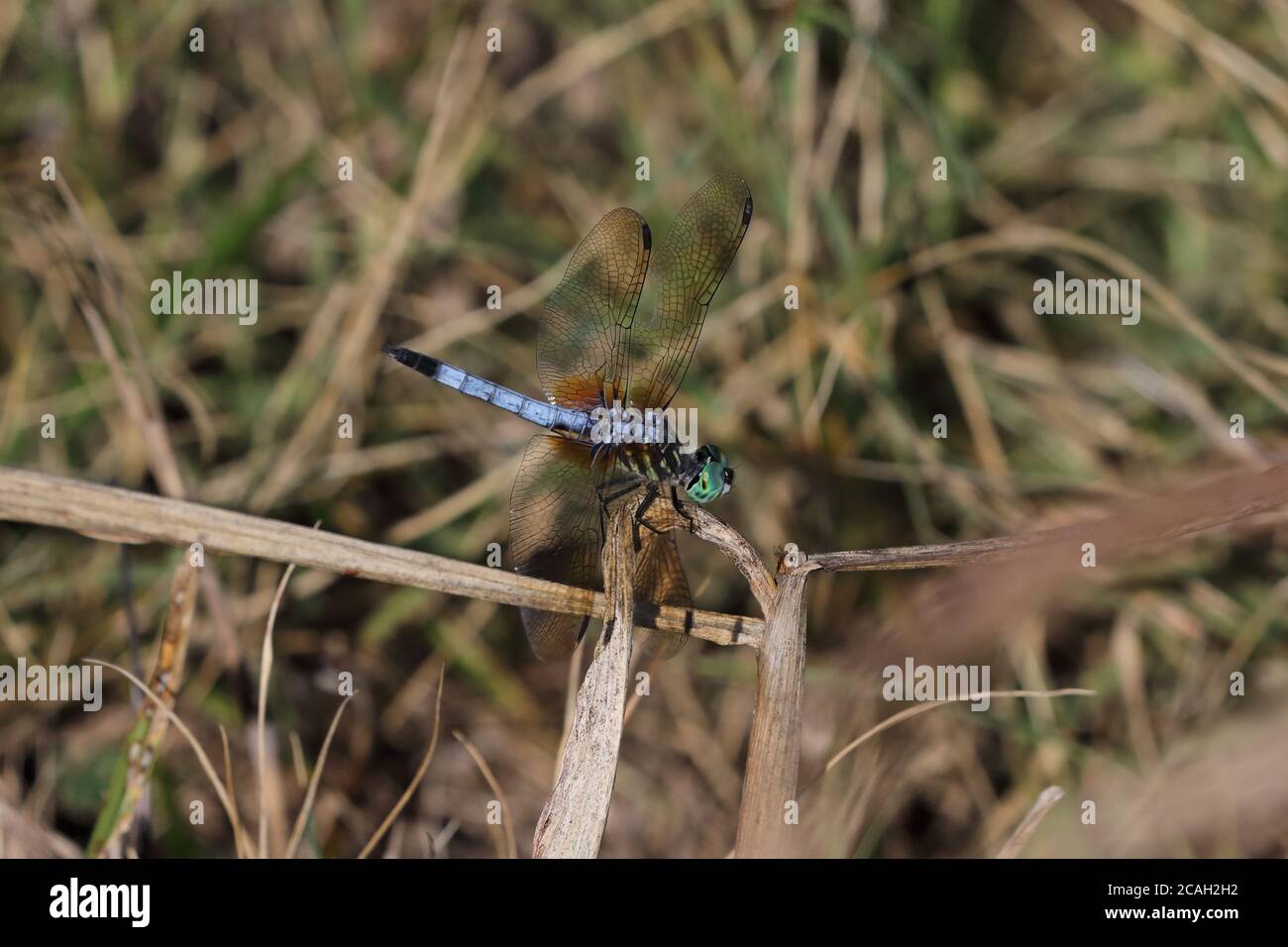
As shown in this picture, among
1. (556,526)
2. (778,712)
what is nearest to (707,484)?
(556,526)

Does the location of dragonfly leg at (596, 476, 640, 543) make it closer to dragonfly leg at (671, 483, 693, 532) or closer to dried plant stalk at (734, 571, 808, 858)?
dragonfly leg at (671, 483, 693, 532)

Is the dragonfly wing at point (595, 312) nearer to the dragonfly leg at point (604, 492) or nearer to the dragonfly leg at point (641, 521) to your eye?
the dragonfly leg at point (604, 492)

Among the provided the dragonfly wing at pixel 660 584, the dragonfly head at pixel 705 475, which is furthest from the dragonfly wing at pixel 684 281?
the dragonfly wing at pixel 660 584
